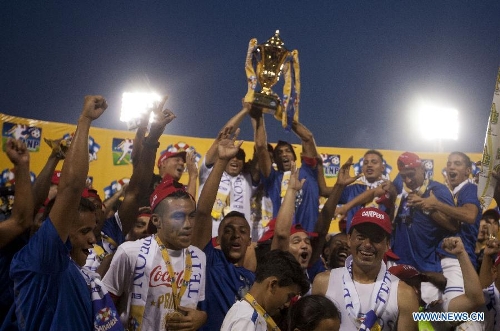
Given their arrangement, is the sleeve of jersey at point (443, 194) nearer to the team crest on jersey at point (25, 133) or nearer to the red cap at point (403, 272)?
the red cap at point (403, 272)

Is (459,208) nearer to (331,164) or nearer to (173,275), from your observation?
(173,275)

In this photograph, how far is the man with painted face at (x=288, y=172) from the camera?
580 cm

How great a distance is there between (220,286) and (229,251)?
0.36 m

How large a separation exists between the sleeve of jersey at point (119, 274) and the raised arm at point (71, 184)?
2.89 ft

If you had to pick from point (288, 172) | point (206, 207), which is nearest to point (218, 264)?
point (206, 207)

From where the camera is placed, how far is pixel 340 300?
3350 millimetres

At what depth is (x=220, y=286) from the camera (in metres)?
3.66

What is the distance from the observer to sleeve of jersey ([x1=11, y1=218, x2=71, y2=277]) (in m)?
2.19

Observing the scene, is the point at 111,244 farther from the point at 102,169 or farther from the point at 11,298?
the point at 102,169

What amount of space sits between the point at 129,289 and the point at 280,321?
1.08 m

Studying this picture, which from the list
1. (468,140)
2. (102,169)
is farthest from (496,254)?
(468,140)

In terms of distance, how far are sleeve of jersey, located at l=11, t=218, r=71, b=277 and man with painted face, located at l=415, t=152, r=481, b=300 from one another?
12.8 feet

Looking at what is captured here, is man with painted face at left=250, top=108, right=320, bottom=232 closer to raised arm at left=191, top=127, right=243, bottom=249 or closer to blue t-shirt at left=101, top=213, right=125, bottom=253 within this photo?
blue t-shirt at left=101, top=213, right=125, bottom=253

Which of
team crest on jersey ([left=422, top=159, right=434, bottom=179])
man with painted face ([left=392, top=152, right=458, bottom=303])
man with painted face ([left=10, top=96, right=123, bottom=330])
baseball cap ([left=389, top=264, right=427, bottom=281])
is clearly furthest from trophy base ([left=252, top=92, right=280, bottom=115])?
team crest on jersey ([left=422, top=159, right=434, bottom=179])
